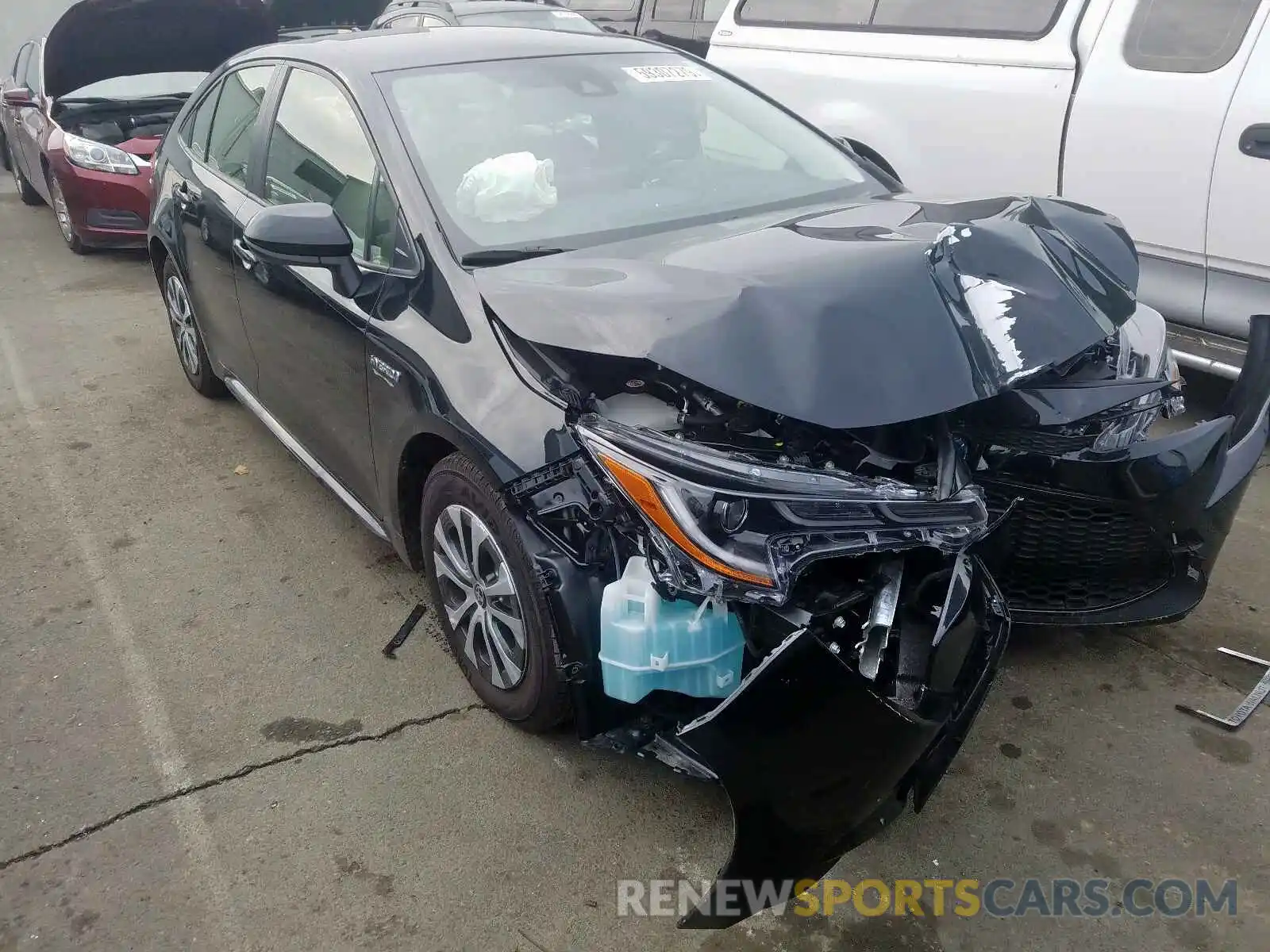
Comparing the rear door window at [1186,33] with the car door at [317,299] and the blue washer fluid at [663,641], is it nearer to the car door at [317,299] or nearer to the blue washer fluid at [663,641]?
the car door at [317,299]

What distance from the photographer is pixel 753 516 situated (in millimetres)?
2080

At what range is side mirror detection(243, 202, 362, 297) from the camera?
2.78 metres

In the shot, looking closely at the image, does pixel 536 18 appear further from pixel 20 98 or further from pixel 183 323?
pixel 183 323

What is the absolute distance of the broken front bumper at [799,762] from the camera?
1.91m

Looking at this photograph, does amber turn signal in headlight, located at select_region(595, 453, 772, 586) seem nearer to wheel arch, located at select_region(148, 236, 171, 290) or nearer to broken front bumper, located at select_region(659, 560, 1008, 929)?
broken front bumper, located at select_region(659, 560, 1008, 929)

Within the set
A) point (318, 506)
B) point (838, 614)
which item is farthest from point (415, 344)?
point (318, 506)

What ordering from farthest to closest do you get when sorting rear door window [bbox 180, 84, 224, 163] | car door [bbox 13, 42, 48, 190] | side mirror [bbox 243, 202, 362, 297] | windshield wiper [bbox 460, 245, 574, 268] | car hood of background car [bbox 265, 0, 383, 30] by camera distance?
car hood of background car [bbox 265, 0, 383, 30] → car door [bbox 13, 42, 48, 190] → rear door window [bbox 180, 84, 224, 163] → side mirror [bbox 243, 202, 362, 297] → windshield wiper [bbox 460, 245, 574, 268]

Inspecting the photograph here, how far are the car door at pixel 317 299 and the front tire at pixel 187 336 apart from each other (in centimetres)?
106

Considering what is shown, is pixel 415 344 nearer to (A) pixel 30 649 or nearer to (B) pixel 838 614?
(B) pixel 838 614

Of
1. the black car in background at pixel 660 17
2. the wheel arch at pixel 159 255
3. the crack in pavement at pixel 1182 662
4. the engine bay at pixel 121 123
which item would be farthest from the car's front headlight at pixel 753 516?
the engine bay at pixel 121 123

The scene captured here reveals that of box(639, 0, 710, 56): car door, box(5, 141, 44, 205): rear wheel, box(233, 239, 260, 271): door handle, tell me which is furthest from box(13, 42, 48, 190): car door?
box(233, 239, 260, 271): door handle

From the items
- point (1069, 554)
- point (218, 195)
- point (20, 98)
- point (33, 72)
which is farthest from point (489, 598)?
point (33, 72)

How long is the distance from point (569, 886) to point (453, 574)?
89 cm

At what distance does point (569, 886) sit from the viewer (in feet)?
7.64
